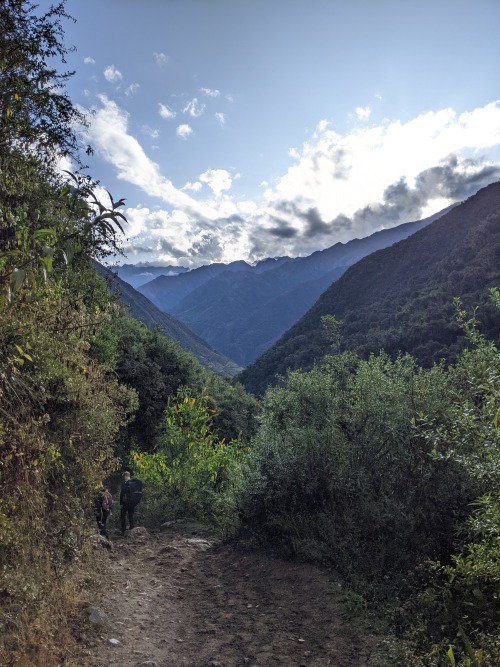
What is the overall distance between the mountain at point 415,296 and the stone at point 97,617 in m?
35.0

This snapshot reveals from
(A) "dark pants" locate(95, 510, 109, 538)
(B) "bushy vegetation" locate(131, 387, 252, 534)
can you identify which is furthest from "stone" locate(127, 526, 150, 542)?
(B) "bushy vegetation" locate(131, 387, 252, 534)

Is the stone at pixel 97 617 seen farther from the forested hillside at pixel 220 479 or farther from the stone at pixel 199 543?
the stone at pixel 199 543

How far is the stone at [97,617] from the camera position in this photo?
5.88 metres

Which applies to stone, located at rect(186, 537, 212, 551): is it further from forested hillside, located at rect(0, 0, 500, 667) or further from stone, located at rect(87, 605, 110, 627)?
stone, located at rect(87, 605, 110, 627)

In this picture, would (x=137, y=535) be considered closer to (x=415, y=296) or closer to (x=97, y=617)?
(x=97, y=617)

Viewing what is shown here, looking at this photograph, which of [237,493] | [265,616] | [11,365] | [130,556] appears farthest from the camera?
[237,493]

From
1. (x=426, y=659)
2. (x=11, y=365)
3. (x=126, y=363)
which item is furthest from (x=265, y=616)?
(x=126, y=363)

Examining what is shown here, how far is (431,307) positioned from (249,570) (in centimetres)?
6352

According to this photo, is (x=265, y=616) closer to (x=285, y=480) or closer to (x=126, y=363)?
(x=285, y=480)

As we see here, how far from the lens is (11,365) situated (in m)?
4.50

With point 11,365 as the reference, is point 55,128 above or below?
above

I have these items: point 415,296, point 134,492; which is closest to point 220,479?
point 134,492

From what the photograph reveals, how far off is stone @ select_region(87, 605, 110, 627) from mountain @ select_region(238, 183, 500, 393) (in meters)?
35.0

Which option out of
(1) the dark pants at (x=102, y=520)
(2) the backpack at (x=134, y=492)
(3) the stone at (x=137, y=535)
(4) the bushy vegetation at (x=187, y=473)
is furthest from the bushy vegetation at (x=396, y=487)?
(1) the dark pants at (x=102, y=520)
